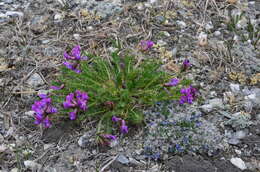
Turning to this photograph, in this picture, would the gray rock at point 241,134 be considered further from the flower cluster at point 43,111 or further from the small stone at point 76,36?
the small stone at point 76,36

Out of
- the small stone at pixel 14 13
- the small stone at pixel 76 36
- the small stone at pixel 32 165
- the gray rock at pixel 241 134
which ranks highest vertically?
the small stone at pixel 14 13

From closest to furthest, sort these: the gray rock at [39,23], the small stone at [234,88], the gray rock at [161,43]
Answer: the small stone at [234,88] < the gray rock at [161,43] < the gray rock at [39,23]

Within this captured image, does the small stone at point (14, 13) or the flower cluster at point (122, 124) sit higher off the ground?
the small stone at point (14, 13)

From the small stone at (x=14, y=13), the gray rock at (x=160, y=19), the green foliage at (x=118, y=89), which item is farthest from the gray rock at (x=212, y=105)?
the small stone at (x=14, y=13)

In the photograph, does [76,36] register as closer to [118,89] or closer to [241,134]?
[118,89]

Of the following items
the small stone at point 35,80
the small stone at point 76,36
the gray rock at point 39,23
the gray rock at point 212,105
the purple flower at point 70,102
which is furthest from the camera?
the gray rock at point 39,23

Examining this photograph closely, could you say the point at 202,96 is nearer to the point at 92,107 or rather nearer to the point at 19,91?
the point at 92,107

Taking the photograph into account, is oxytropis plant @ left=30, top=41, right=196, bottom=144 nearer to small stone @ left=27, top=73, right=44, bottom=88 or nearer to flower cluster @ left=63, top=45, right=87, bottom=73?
flower cluster @ left=63, top=45, right=87, bottom=73

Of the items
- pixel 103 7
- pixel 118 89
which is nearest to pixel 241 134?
pixel 118 89
